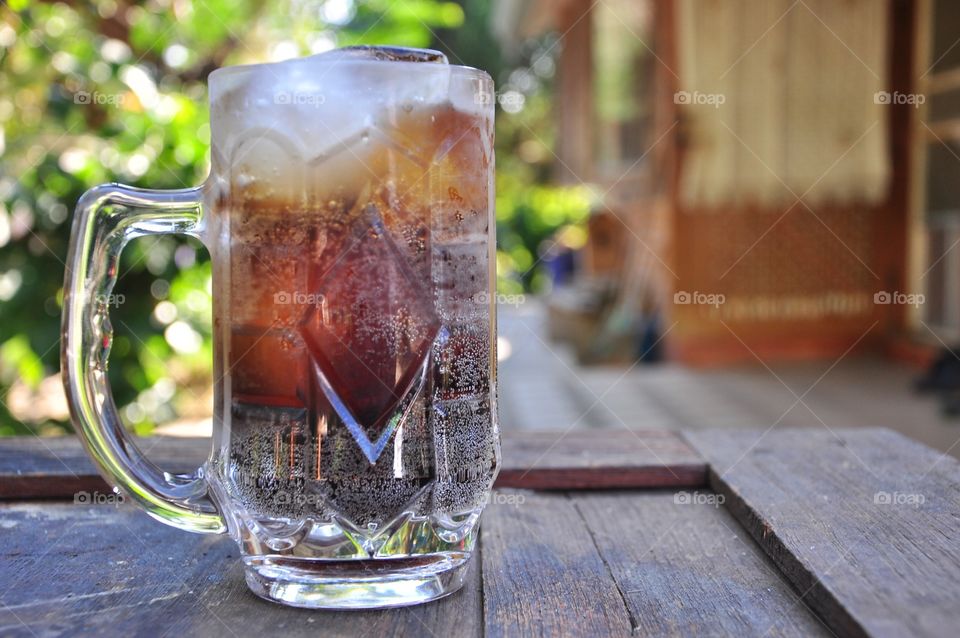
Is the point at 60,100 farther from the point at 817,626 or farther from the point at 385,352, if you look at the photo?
the point at 817,626

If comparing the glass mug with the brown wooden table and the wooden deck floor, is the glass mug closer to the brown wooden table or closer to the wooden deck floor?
the brown wooden table

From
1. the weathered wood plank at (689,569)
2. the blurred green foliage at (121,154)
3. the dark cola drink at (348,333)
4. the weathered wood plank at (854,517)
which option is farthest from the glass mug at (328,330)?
the blurred green foliage at (121,154)

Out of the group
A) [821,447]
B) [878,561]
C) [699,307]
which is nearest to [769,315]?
[699,307]

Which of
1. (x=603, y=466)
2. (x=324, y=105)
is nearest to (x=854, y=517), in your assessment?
(x=603, y=466)

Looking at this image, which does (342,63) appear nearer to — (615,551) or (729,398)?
(615,551)

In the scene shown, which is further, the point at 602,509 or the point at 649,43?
the point at 649,43

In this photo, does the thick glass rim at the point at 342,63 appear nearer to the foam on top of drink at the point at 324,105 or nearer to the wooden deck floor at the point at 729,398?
→ the foam on top of drink at the point at 324,105

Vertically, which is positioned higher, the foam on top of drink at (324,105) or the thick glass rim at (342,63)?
the thick glass rim at (342,63)
